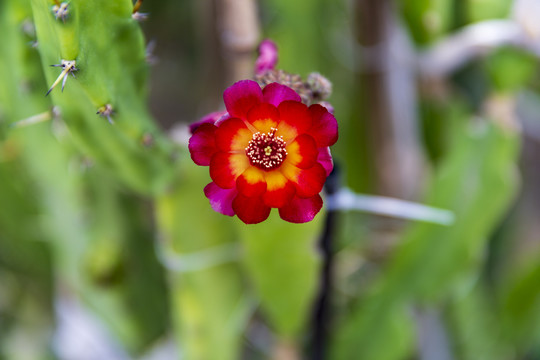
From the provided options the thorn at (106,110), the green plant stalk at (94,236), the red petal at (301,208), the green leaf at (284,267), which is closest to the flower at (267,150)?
the red petal at (301,208)

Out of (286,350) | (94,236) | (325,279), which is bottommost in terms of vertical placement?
(286,350)

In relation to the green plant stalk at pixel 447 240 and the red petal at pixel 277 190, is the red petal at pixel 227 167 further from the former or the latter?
the green plant stalk at pixel 447 240

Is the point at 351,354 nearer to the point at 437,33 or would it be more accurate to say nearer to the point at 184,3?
the point at 437,33

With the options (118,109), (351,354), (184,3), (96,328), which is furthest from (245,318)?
(184,3)

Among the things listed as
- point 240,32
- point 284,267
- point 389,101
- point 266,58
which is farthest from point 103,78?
point 389,101

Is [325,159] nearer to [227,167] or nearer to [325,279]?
[227,167]

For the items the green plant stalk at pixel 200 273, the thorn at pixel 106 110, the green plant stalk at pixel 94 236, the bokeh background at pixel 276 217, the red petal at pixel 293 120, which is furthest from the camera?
the green plant stalk at pixel 94 236

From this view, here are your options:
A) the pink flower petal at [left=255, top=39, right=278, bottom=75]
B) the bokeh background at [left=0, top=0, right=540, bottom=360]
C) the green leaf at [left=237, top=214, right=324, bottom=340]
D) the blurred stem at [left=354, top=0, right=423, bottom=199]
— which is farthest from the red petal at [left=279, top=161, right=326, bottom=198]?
the blurred stem at [left=354, top=0, right=423, bottom=199]
